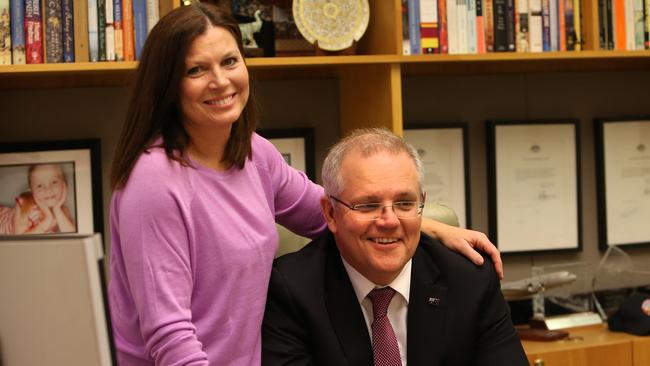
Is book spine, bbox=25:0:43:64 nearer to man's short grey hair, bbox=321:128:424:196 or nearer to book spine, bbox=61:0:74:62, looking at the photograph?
book spine, bbox=61:0:74:62

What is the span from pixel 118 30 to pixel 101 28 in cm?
5

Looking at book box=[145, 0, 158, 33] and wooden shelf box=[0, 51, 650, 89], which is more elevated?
book box=[145, 0, 158, 33]

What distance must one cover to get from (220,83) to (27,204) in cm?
120

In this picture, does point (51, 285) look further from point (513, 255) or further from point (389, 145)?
point (513, 255)

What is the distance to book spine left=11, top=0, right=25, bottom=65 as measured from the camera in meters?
2.31

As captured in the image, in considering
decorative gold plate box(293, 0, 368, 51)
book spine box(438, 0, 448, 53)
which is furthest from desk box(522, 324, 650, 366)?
decorative gold plate box(293, 0, 368, 51)

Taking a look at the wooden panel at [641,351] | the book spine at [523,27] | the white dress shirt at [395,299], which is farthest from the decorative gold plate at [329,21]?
the wooden panel at [641,351]

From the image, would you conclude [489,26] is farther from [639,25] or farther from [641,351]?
[641,351]

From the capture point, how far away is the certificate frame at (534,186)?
297 cm

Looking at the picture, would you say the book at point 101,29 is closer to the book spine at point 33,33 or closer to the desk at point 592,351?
the book spine at point 33,33

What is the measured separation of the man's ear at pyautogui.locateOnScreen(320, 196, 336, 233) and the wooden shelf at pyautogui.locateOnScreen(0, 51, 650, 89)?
635mm

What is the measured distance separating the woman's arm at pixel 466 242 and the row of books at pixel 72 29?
0.95m

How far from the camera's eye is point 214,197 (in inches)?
65.1

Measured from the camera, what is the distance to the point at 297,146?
2787 millimetres
